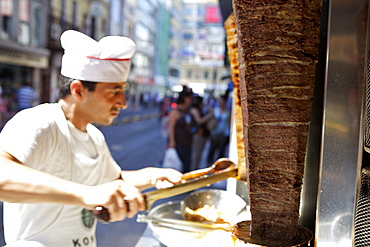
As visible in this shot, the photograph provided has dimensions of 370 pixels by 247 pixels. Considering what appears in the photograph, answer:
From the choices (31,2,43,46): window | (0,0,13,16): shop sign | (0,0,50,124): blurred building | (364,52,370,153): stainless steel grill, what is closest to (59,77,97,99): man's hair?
(364,52,370,153): stainless steel grill

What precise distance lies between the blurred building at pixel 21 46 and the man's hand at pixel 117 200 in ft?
64.4

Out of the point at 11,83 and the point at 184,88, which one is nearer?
the point at 184,88

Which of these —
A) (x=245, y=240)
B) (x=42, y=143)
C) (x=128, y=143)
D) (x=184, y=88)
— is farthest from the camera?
(x=128, y=143)

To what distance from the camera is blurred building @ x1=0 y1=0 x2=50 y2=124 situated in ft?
70.7

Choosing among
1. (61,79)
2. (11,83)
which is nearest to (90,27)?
(11,83)

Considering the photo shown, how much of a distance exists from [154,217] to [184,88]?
676 centimetres

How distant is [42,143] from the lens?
208cm

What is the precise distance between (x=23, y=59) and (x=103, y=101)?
74.4 feet

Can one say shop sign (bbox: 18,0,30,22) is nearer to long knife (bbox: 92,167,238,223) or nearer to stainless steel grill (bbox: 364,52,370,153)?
long knife (bbox: 92,167,238,223)

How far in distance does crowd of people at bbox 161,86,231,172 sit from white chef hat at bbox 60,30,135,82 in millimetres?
6114

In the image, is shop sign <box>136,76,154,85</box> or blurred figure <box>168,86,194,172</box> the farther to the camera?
shop sign <box>136,76,154,85</box>

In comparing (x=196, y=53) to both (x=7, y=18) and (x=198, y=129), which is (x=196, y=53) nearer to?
(x=7, y=18)

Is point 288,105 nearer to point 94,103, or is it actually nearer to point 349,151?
point 349,151

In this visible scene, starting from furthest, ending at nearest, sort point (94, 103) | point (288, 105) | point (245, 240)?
point (94, 103) < point (245, 240) < point (288, 105)
